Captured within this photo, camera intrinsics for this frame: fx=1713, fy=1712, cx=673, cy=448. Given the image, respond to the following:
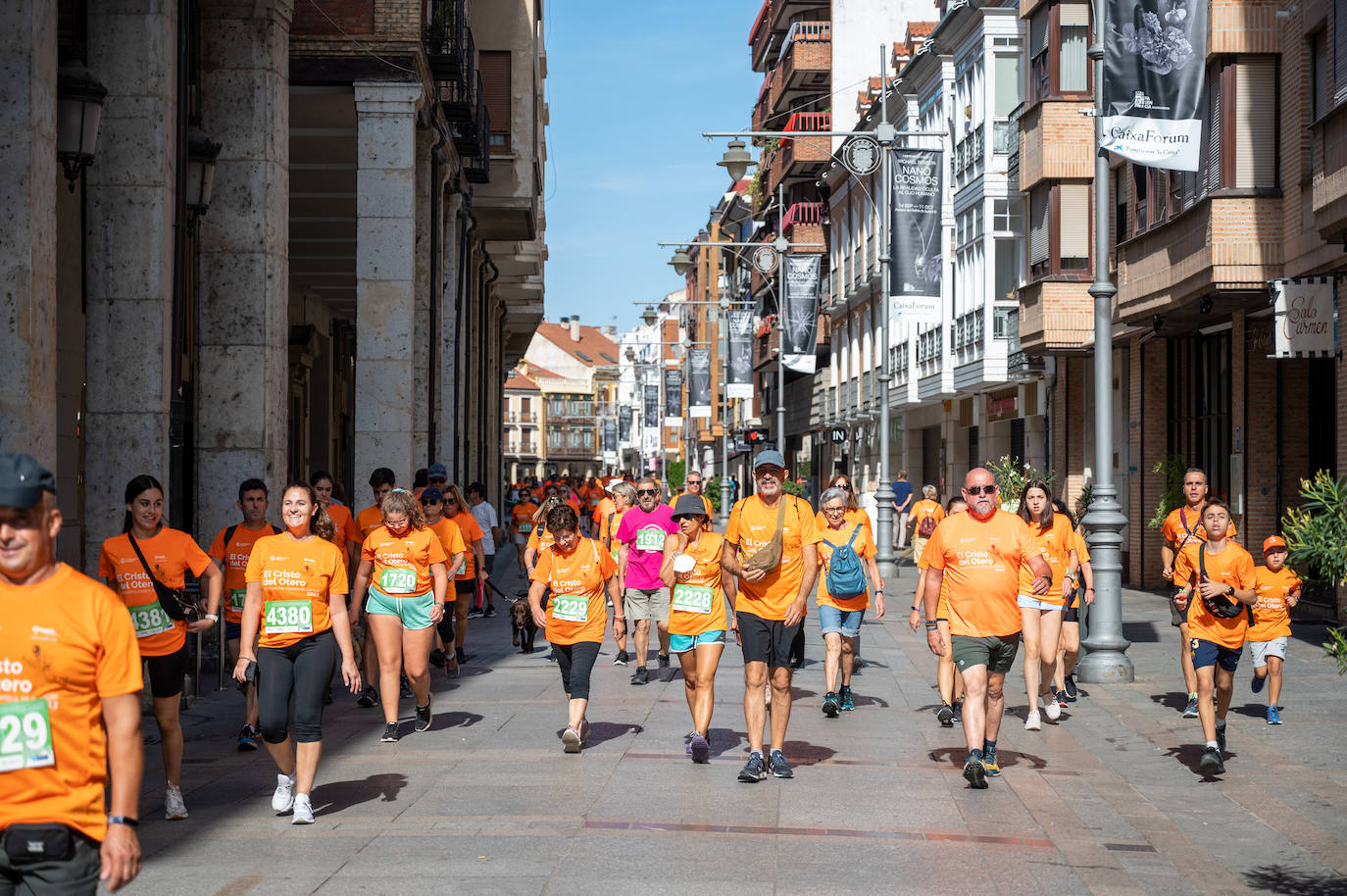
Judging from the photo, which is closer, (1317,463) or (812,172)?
(1317,463)

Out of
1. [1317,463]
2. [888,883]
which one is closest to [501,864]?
[888,883]

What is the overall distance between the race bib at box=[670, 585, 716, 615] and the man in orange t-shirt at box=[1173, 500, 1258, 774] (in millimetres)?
3000

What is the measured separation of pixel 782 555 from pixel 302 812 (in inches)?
127

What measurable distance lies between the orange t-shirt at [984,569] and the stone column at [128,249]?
717cm

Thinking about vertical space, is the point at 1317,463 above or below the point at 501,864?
above

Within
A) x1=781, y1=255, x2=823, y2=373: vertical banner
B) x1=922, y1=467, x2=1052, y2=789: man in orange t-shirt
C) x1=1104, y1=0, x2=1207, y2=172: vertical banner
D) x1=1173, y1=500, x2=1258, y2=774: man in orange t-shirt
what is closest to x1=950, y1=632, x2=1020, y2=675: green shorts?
x1=922, y1=467, x2=1052, y2=789: man in orange t-shirt

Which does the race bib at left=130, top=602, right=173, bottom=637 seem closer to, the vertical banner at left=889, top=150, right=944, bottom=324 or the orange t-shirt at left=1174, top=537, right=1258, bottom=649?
the orange t-shirt at left=1174, top=537, right=1258, bottom=649

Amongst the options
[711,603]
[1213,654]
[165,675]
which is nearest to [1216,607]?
[1213,654]

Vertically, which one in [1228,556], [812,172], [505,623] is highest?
[812,172]

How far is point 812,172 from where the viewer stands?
60875 mm

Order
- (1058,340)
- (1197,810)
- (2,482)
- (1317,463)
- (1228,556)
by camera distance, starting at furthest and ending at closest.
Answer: (1058,340) < (1317,463) < (1228,556) < (1197,810) < (2,482)

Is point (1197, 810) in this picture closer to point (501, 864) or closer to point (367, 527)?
point (501, 864)

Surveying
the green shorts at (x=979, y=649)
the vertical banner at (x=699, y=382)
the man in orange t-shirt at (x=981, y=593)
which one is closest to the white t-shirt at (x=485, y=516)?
the man in orange t-shirt at (x=981, y=593)

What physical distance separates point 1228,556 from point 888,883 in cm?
458
